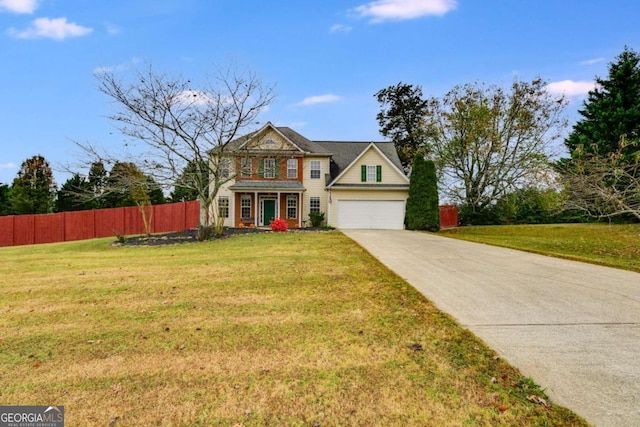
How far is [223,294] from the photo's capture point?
632 cm

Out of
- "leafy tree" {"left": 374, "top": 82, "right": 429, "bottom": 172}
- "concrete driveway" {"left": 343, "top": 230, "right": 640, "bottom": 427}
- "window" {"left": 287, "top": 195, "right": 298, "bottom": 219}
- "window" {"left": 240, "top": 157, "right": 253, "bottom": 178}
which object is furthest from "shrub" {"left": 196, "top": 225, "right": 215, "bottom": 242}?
"leafy tree" {"left": 374, "top": 82, "right": 429, "bottom": 172}

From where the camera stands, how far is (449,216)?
95.5ft

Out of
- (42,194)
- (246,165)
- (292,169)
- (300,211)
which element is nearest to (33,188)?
(42,194)

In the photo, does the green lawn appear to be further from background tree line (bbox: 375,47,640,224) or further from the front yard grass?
the front yard grass

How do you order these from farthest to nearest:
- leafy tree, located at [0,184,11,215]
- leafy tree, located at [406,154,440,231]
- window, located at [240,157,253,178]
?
leafy tree, located at [0,184,11,215] < leafy tree, located at [406,154,440,231] < window, located at [240,157,253,178]

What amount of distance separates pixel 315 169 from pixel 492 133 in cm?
1206

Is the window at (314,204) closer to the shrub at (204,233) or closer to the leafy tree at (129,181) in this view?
the shrub at (204,233)

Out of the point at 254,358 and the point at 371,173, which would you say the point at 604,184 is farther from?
the point at 371,173

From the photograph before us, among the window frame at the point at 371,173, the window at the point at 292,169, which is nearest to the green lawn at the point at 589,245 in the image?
the window frame at the point at 371,173

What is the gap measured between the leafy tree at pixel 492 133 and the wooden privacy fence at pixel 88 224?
17.8 m

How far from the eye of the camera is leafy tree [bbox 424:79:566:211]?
2445cm

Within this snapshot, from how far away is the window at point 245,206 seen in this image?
76.9 feet

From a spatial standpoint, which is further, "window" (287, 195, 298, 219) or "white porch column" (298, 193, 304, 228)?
"window" (287, 195, 298, 219)

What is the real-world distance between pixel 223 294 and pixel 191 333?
182cm
